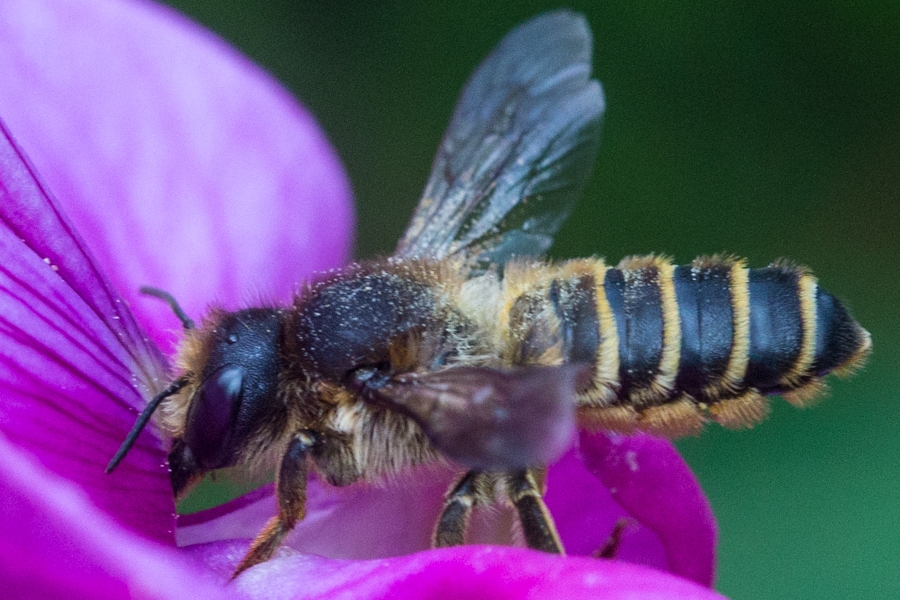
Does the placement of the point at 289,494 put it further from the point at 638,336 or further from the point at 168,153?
the point at 168,153

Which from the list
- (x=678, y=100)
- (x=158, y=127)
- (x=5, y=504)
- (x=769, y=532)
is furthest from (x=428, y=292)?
(x=678, y=100)

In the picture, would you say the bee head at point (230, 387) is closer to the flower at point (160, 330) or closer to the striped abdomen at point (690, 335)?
the flower at point (160, 330)

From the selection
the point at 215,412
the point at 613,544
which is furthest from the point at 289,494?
the point at 613,544

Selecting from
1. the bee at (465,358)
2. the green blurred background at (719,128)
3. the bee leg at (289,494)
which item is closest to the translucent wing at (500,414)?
the bee at (465,358)

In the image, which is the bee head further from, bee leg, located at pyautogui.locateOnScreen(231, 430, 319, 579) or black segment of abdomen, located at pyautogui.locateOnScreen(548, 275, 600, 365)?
black segment of abdomen, located at pyautogui.locateOnScreen(548, 275, 600, 365)

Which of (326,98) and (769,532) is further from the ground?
(326,98)

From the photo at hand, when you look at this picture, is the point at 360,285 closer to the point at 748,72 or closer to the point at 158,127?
the point at 158,127
